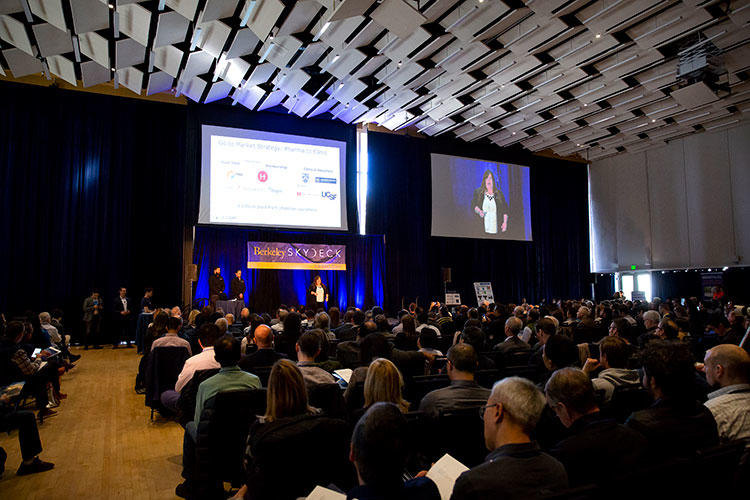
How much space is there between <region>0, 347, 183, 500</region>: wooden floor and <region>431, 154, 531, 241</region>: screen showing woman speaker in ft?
37.0

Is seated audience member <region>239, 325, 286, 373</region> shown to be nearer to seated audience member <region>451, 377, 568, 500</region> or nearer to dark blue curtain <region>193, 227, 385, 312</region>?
seated audience member <region>451, 377, 568, 500</region>

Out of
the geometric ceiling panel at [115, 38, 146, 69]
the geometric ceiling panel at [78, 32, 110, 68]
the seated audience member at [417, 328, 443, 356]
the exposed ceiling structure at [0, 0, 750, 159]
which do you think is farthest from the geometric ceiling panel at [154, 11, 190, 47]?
the seated audience member at [417, 328, 443, 356]

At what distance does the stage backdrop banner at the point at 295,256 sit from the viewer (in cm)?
1286

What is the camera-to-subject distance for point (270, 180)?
40.9ft

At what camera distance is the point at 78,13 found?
7.67m

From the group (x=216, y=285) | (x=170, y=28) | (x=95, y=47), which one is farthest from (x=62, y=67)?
(x=216, y=285)

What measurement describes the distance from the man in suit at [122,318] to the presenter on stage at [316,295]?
4.58 metres

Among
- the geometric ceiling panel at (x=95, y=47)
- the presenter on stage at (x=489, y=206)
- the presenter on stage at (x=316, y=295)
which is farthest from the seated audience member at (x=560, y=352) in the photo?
the presenter on stage at (x=489, y=206)

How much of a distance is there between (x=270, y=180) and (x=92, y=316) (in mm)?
5252

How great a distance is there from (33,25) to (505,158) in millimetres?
14137

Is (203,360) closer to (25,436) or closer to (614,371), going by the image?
(25,436)

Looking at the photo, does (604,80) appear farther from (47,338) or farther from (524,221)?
(47,338)

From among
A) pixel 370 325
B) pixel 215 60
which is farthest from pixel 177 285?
pixel 370 325

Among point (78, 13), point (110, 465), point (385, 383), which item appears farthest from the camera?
point (78, 13)
